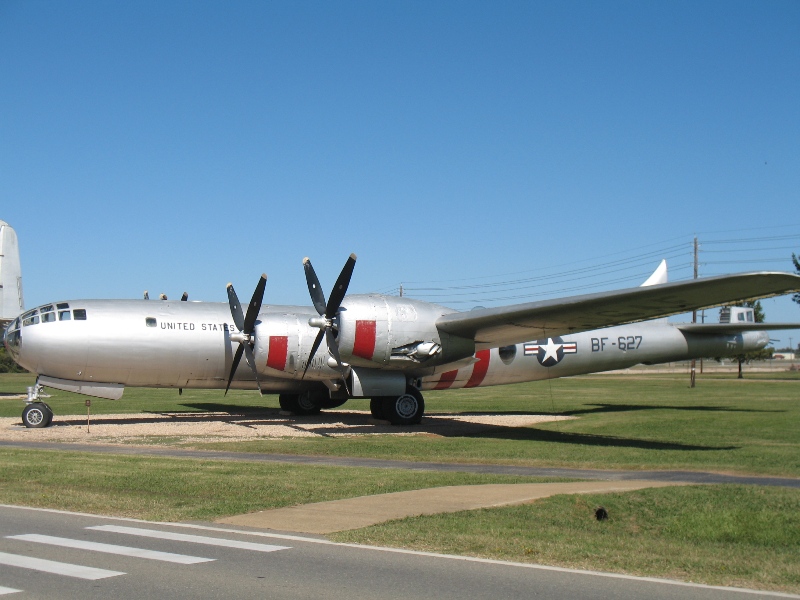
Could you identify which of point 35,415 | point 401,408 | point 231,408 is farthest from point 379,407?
point 231,408

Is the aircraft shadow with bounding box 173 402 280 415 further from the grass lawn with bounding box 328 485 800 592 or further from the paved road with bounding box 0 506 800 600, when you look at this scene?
the paved road with bounding box 0 506 800 600

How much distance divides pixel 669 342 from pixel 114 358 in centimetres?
2103

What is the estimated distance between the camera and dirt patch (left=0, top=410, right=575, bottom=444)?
22.6 m

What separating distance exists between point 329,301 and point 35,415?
9.65 meters

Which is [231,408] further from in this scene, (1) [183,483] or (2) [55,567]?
(2) [55,567]

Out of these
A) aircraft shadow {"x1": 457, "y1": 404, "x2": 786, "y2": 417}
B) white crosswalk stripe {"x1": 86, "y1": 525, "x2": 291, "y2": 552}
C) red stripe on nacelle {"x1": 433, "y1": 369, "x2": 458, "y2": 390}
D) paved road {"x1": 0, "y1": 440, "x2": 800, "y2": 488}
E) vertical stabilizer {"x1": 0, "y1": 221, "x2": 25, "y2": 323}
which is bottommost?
paved road {"x1": 0, "y1": 440, "x2": 800, "y2": 488}

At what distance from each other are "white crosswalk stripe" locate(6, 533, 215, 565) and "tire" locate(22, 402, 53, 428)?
56.5 feet

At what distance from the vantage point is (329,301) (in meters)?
23.7

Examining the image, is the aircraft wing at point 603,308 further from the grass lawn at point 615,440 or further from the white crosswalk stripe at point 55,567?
the white crosswalk stripe at point 55,567

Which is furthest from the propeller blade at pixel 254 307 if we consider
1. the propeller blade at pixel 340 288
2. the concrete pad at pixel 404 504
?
the concrete pad at pixel 404 504

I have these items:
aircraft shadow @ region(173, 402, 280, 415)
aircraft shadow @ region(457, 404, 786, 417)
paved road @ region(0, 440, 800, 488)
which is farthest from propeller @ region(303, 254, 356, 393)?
aircraft shadow @ region(457, 404, 786, 417)

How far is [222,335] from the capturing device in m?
27.3

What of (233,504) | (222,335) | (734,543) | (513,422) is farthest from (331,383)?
(734,543)

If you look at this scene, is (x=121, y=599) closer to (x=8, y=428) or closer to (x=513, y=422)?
(x=8, y=428)
